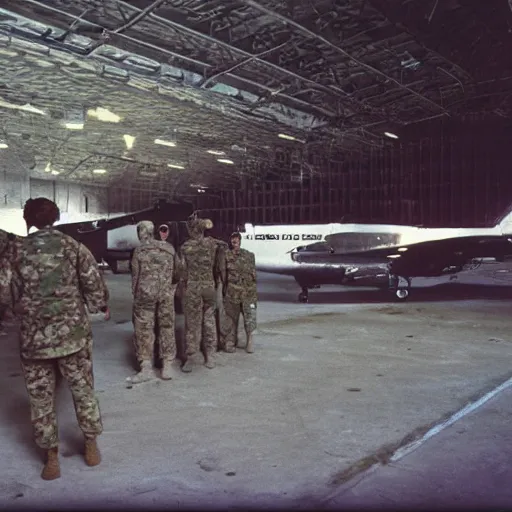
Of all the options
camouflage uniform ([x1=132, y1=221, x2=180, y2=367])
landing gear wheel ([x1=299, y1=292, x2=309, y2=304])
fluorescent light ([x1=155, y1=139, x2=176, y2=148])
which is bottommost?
landing gear wheel ([x1=299, y1=292, x2=309, y2=304])

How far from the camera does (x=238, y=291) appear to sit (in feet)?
23.2

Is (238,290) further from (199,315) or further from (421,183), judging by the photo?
(421,183)

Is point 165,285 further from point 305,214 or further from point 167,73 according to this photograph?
point 305,214

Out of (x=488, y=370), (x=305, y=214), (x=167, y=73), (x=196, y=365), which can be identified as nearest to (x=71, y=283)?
(x=196, y=365)

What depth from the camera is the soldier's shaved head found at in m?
3.58

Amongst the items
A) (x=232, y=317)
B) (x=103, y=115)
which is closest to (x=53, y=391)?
(x=232, y=317)

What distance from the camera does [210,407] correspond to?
4914 mm

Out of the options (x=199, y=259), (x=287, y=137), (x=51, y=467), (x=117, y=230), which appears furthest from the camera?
(x=117, y=230)

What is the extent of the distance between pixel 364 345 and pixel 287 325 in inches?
84.2

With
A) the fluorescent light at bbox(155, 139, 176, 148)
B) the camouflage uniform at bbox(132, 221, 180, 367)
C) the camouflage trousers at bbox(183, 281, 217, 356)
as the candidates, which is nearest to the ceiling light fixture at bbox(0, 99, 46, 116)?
the fluorescent light at bbox(155, 139, 176, 148)

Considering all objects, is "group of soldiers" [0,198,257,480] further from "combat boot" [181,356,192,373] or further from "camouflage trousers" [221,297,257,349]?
"camouflage trousers" [221,297,257,349]

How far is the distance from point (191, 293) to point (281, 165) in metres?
18.9

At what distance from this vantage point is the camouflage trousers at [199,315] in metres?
6.33

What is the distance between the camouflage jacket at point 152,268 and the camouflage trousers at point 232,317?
1.45 meters
